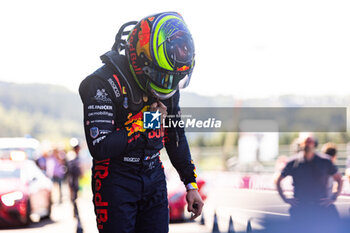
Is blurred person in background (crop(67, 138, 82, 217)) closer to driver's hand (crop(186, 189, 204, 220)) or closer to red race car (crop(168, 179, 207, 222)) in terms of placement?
red race car (crop(168, 179, 207, 222))

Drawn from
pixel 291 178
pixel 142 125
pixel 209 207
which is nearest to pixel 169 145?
pixel 142 125

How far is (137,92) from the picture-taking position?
239 centimetres

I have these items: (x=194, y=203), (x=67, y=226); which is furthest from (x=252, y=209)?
(x=194, y=203)

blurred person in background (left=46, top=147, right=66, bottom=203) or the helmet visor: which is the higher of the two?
the helmet visor

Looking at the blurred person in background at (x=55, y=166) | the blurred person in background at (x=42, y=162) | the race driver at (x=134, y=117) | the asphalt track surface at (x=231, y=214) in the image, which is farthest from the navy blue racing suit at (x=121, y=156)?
the blurred person in background at (x=55, y=166)

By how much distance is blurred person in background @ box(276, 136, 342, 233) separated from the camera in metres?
6.83

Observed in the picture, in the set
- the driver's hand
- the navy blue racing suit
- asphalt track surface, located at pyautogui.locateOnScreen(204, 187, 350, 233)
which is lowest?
asphalt track surface, located at pyautogui.locateOnScreen(204, 187, 350, 233)

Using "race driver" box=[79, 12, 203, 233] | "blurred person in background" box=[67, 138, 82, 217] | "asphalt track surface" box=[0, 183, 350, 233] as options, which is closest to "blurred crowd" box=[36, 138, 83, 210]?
"blurred person in background" box=[67, 138, 82, 217]

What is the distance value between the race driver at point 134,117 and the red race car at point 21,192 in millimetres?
6915

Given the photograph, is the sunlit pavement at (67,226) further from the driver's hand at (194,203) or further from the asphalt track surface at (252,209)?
→ the driver's hand at (194,203)

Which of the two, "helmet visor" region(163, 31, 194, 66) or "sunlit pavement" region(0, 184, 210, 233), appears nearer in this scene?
"helmet visor" region(163, 31, 194, 66)

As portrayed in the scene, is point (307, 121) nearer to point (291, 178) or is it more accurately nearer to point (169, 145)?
point (291, 178)

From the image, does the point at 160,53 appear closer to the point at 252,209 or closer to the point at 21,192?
the point at 21,192

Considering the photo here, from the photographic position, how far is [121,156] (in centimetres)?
235
